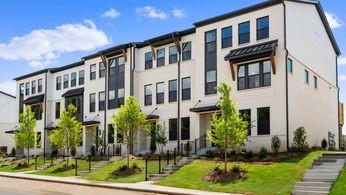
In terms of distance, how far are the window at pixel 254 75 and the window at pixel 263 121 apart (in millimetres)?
1765

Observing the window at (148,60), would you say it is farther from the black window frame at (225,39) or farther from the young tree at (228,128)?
the young tree at (228,128)

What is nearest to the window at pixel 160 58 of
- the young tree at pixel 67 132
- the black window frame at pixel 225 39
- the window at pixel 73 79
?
the black window frame at pixel 225 39

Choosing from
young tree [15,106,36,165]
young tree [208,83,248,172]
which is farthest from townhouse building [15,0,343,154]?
young tree [15,106,36,165]

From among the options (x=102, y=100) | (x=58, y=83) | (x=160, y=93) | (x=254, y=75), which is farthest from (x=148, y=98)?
(x=58, y=83)

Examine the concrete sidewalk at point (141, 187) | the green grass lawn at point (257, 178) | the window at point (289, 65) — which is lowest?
the concrete sidewalk at point (141, 187)

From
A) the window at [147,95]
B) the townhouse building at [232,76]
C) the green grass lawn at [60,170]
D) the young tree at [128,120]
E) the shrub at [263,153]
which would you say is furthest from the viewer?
the window at [147,95]

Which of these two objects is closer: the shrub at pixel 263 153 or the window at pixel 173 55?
the shrub at pixel 263 153

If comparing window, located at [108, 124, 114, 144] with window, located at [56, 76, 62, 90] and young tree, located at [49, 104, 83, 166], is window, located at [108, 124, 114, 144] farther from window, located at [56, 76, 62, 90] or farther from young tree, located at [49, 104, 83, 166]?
window, located at [56, 76, 62, 90]

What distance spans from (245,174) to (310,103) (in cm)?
1274

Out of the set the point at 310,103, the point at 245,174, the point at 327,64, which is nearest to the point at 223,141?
the point at 245,174

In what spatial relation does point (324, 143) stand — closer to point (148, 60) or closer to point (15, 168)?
point (148, 60)

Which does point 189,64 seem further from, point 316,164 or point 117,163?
point 316,164

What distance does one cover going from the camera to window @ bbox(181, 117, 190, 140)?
39.9 metres

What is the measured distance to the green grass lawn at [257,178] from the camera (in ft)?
79.5
